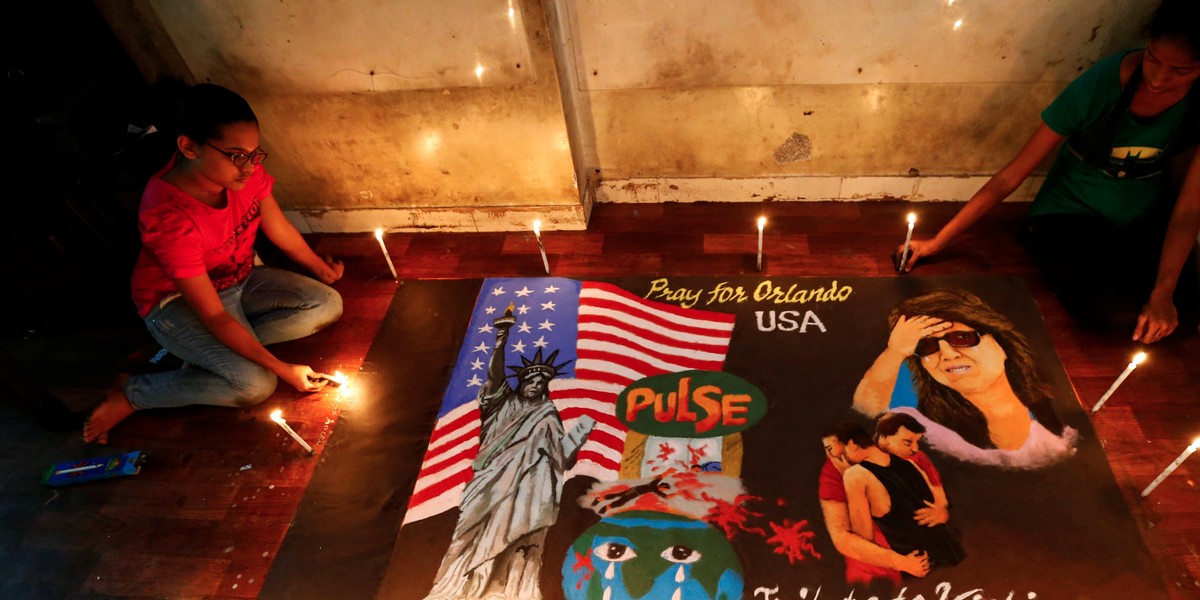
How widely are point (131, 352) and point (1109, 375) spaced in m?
4.45

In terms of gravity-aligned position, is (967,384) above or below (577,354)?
below

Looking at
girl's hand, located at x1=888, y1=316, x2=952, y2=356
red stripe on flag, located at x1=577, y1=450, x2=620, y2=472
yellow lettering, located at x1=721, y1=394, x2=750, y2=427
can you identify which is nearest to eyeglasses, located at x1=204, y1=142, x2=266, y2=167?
red stripe on flag, located at x1=577, y1=450, x2=620, y2=472

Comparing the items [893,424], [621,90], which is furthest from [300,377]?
[893,424]

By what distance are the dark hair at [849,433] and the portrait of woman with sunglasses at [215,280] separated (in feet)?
7.19

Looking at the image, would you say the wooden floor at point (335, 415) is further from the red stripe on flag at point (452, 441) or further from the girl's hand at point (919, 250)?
the red stripe on flag at point (452, 441)

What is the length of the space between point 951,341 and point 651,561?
1.57m

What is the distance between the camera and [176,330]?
2490 mm

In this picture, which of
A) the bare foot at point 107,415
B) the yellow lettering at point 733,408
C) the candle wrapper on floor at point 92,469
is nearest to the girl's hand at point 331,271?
the bare foot at point 107,415

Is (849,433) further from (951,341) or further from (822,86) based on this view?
(822,86)

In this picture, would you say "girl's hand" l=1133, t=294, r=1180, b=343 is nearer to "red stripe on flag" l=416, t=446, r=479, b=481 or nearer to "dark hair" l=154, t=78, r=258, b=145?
"red stripe on flag" l=416, t=446, r=479, b=481

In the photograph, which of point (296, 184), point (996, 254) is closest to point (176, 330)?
point (296, 184)

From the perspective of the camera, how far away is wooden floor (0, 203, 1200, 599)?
212 cm

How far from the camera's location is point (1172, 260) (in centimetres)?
223

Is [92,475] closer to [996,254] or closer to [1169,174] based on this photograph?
[996,254]
